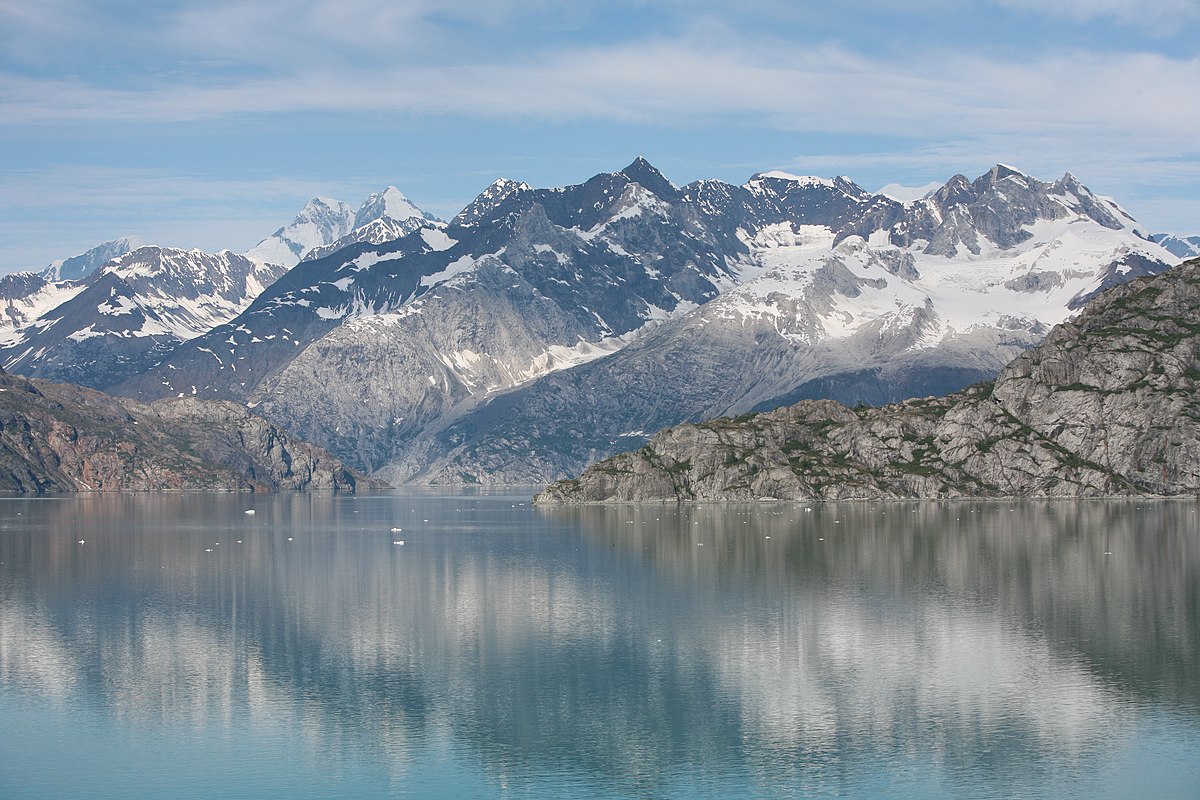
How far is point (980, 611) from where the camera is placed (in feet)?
438

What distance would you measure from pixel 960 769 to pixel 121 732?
52518 millimetres

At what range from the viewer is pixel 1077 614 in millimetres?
130375

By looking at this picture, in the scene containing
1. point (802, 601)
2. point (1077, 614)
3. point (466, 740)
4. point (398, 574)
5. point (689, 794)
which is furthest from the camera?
point (398, 574)

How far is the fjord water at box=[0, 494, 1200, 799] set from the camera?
249ft

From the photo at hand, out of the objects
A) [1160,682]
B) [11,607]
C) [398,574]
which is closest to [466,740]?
[1160,682]

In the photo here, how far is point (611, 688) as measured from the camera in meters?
97.9

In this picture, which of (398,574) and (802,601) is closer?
(802,601)

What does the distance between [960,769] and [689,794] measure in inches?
630

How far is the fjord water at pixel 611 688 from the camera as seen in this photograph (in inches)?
2985

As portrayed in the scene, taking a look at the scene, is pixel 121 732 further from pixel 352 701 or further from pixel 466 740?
pixel 466 740

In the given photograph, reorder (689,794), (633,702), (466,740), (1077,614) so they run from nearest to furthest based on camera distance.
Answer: (689,794), (466,740), (633,702), (1077,614)

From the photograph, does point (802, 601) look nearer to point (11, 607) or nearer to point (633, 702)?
point (633, 702)

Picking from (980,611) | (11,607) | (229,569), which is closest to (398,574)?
(229,569)

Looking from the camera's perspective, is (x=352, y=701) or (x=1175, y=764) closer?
(x=1175, y=764)
